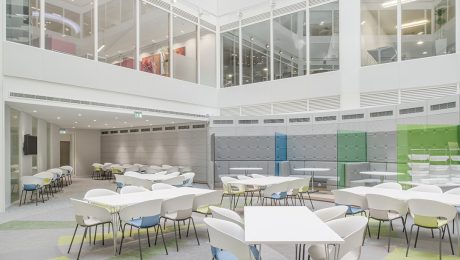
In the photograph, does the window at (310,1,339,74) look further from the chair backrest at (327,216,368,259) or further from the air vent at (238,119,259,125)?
the chair backrest at (327,216,368,259)

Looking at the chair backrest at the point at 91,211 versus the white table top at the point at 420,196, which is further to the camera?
the white table top at the point at 420,196

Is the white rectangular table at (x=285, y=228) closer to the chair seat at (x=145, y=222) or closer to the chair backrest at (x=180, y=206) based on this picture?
the chair backrest at (x=180, y=206)

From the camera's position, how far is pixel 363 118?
37.8 feet

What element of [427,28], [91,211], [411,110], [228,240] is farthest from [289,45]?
[228,240]

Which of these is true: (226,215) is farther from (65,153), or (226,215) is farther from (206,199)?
(65,153)

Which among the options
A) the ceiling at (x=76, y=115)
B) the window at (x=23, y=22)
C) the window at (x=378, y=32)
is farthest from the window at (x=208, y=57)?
the window at (x=23, y=22)

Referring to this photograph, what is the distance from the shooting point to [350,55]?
11875mm

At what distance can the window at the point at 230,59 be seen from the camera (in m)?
14.9

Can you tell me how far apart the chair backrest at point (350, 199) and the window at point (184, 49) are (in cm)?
888

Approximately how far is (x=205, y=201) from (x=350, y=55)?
27.9 ft

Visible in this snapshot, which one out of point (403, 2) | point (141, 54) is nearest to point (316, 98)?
point (403, 2)

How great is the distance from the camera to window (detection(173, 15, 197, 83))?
13500mm

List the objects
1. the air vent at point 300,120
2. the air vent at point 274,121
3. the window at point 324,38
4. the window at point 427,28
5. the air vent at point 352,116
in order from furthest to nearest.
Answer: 1. the air vent at point 274,121
2. the air vent at point 300,120
3. the window at point 324,38
4. the air vent at point 352,116
5. the window at point 427,28

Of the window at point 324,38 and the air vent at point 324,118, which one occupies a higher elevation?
the window at point 324,38
